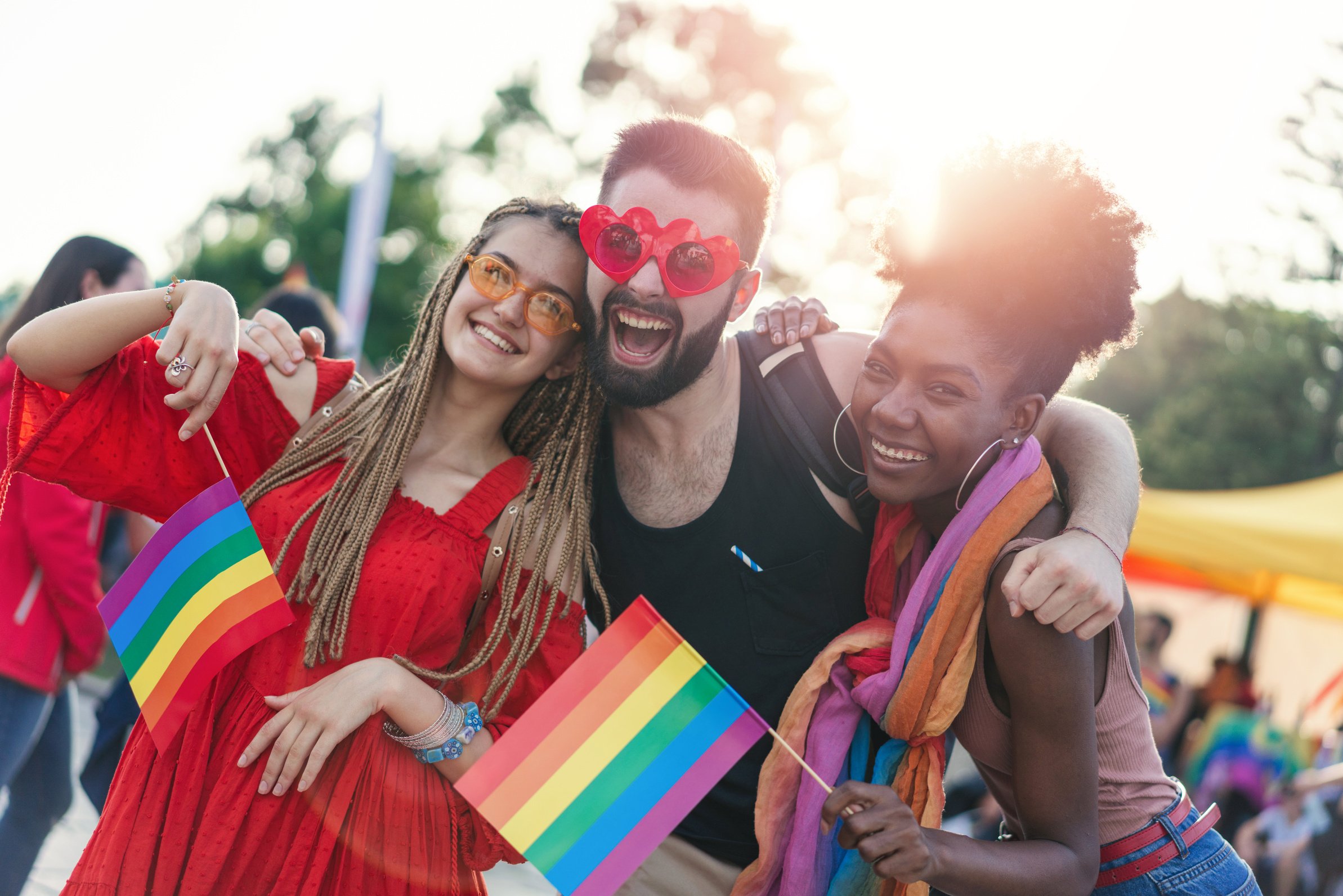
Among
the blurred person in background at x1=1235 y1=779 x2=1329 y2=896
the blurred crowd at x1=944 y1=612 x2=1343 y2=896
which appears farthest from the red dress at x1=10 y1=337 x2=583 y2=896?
the blurred person in background at x1=1235 y1=779 x2=1329 y2=896

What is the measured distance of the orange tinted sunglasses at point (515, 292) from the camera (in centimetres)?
265

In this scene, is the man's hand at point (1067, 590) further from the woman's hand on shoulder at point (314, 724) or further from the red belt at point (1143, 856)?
the woman's hand on shoulder at point (314, 724)

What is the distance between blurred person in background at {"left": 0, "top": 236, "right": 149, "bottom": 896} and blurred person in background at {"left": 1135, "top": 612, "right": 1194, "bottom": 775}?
23.3 feet

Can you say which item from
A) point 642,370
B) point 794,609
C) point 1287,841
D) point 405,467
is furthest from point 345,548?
point 1287,841

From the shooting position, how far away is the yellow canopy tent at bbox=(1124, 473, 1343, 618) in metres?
8.01

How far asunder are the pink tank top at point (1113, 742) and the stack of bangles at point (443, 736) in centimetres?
114

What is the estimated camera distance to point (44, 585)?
3600mm

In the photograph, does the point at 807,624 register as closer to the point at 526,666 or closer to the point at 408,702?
the point at 526,666

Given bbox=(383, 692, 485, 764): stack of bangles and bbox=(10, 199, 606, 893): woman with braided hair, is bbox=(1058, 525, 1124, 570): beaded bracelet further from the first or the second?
bbox=(383, 692, 485, 764): stack of bangles

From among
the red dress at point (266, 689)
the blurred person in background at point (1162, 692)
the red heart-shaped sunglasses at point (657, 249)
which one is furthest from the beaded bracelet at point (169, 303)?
the blurred person in background at point (1162, 692)

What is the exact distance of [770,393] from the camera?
2.96 m

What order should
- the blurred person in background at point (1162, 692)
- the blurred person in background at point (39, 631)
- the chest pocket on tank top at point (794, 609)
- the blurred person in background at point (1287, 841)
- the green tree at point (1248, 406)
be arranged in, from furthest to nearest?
the green tree at point (1248, 406)
the blurred person in background at point (1162, 692)
the blurred person in background at point (1287, 841)
the blurred person in background at point (39, 631)
the chest pocket on tank top at point (794, 609)

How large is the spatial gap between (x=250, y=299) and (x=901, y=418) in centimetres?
3611

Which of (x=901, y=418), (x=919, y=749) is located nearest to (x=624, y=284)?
(x=901, y=418)
